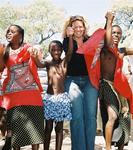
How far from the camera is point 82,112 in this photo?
5.20 metres

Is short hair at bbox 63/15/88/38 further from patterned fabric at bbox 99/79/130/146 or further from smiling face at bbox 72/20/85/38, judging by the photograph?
patterned fabric at bbox 99/79/130/146

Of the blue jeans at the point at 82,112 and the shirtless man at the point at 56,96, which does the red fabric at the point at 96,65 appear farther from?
the shirtless man at the point at 56,96

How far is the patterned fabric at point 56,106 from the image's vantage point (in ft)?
17.4

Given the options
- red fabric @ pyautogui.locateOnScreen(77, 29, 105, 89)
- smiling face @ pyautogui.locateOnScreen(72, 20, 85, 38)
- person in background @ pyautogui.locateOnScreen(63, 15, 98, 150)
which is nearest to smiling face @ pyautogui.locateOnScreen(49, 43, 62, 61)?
person in background @ pyautogui.locateOnScreen(63, 15, 98, 150)

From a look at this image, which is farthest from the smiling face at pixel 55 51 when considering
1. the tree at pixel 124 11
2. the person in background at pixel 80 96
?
the tree at pixel 124 11

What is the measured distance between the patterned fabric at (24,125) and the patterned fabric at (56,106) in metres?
0.24

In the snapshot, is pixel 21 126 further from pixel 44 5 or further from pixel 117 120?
pixel 44 5

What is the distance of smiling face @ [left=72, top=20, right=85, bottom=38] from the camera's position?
5.33m

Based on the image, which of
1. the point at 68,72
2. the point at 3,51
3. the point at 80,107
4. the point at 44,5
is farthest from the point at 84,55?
the point at 44,5

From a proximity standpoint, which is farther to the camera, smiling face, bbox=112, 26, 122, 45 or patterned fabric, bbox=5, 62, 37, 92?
smiling face, bbox=112, 26, 122, 45

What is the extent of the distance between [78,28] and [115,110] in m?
1.14

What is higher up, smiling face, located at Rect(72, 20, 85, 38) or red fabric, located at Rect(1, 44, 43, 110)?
smiling face, located at Rect(72, 20, 85, 38)

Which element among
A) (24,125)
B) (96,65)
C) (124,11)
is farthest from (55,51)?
(124,11)

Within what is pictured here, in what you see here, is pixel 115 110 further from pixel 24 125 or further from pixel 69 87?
pixel 24 125
